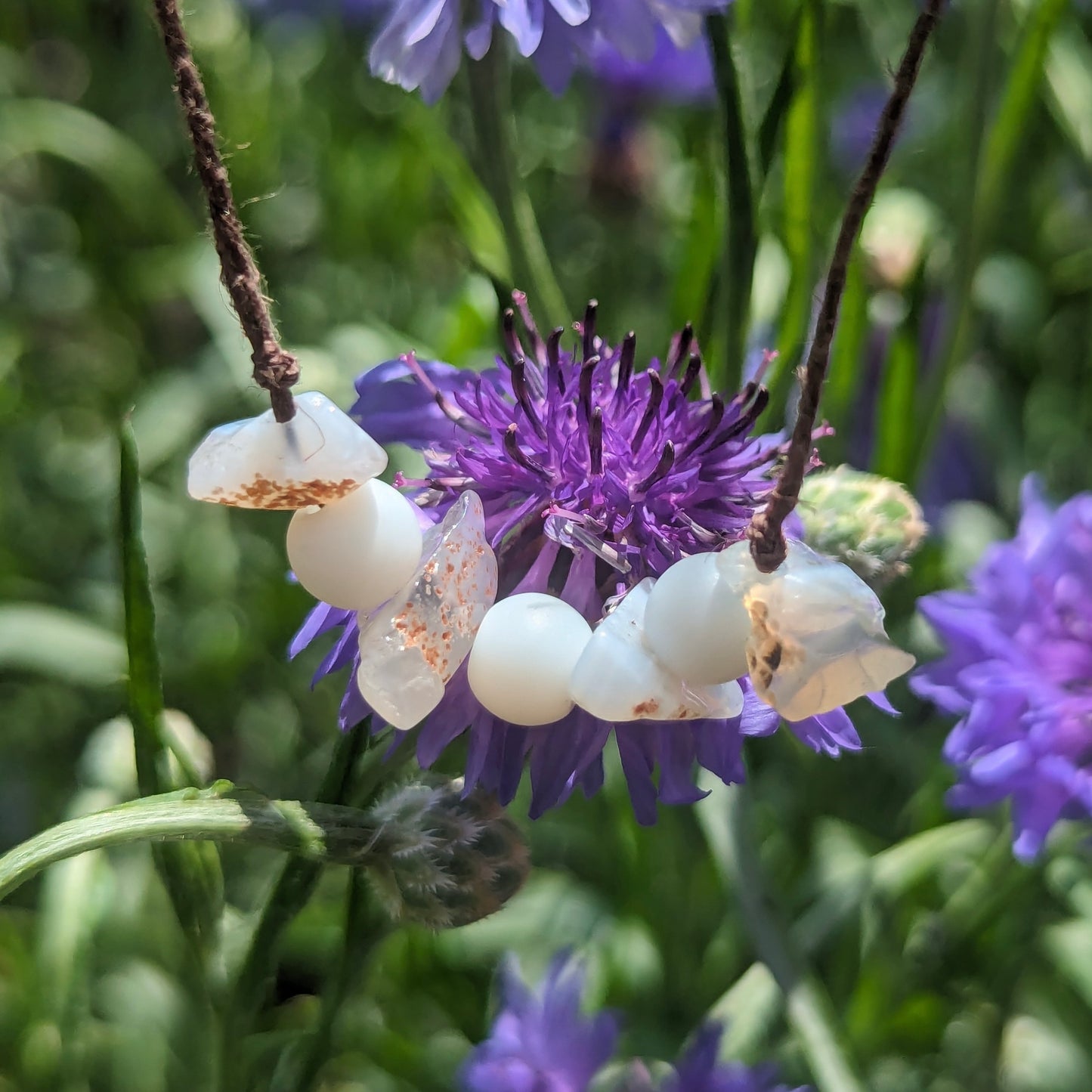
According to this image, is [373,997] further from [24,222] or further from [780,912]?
[24,222]

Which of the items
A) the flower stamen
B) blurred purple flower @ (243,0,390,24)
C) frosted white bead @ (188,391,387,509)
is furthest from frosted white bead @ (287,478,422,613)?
blurred purple flower @ (243,0,390,24)

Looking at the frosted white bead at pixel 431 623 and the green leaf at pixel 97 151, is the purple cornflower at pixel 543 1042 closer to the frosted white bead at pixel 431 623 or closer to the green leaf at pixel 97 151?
the frosted white bead at pixel 431 623

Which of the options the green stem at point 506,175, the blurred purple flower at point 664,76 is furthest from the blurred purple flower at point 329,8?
the green stem at point 506,175

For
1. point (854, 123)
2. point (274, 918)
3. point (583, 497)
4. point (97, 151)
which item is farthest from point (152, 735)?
point (854, 123)

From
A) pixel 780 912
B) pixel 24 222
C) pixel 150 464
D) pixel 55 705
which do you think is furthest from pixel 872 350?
pixel 24 222

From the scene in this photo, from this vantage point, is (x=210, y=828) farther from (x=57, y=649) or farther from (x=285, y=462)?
(x=57, y=649)
